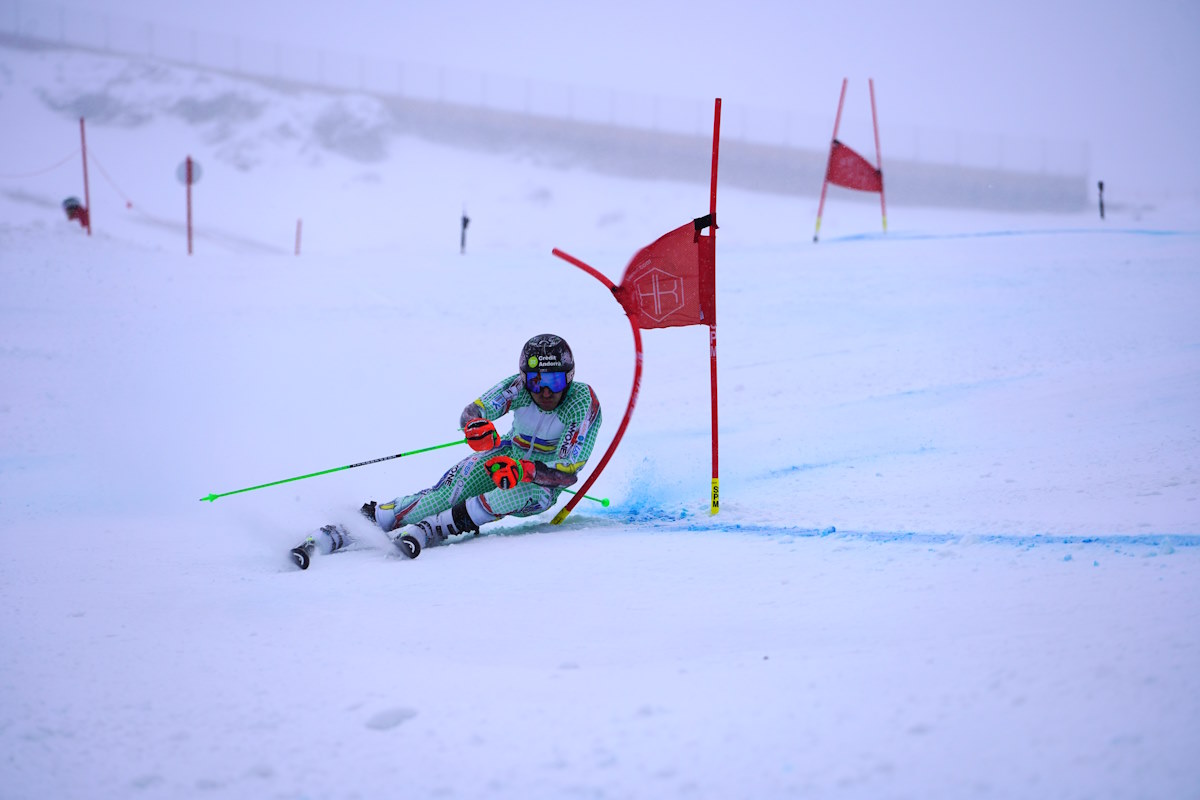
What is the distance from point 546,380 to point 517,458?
0.45 meters

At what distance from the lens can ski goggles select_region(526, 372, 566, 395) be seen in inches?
187

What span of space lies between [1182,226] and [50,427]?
600 inches

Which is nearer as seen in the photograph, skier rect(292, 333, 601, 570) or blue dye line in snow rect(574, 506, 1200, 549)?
blue dye line in snow rect(574, 506, 1200, 549)

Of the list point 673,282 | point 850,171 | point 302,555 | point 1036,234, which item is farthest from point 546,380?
point 1036,234

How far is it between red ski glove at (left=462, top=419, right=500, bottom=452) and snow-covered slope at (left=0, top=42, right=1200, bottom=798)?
0.45 m

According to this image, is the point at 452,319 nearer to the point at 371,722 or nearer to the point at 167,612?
the point at 167,612

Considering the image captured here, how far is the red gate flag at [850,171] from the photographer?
13578 millimetres

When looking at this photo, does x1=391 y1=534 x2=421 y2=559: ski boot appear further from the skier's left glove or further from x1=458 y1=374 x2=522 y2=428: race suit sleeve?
x1=458 y1=374 x2=522 y2=428: race suit sleeve

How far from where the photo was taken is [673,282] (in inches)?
192

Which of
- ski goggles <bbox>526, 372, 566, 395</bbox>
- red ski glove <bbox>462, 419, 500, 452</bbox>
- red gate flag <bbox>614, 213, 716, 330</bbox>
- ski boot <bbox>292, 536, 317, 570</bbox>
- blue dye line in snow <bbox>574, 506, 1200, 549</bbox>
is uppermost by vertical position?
red gate flag <bbox>614, 213, 716, 330</bbox>

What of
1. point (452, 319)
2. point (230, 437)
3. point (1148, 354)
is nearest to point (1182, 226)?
point (1148, 354)

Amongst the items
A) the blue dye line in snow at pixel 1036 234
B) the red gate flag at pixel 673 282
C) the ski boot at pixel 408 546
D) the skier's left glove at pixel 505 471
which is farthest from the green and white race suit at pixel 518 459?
the blue dye line in snow at pixel 1036 234

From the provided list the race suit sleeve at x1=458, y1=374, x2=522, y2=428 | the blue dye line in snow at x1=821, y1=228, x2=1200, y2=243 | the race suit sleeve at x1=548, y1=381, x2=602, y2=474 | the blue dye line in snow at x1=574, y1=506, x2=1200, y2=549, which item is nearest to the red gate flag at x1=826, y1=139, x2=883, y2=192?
the blue dye line in snow at x1=821, y1=228, x2=1200, y2=243

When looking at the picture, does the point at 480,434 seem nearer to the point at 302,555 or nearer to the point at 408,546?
the point at 408,546
